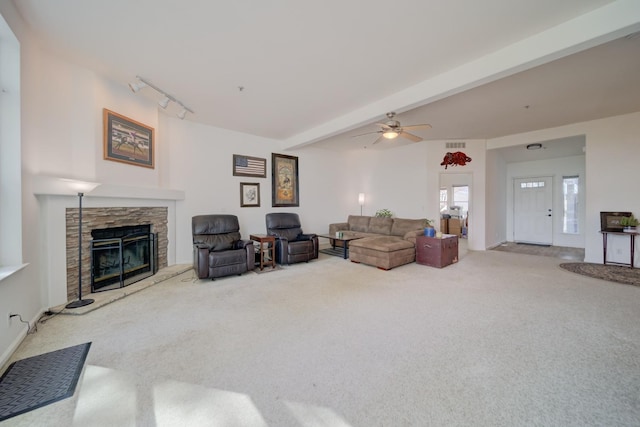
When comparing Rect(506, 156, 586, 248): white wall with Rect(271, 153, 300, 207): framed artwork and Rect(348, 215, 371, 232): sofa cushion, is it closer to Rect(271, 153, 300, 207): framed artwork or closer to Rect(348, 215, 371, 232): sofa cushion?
Rect(348, 215, 371, 232): sofa cushion

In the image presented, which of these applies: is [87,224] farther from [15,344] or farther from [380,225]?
[380,225]

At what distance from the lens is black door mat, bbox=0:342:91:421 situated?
1.56 metres

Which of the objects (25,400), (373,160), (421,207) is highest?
(373,160)

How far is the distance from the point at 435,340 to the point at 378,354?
597 millimetres

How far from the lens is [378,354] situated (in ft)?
6.72

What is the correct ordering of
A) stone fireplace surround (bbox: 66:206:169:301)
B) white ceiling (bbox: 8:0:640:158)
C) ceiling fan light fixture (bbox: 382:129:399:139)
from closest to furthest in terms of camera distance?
white ceiling (bbox: 8:0:640:158) → stone fireplace surround (bbox: 66:206:169:301) → ceiling fan light fixture (bbox: 382:129:399:139)

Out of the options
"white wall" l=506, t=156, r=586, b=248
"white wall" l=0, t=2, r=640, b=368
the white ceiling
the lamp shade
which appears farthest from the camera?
"white wall" l=506, t=156, r=586, b=248

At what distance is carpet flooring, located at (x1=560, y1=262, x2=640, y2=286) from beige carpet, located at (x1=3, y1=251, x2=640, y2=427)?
1.88 ft

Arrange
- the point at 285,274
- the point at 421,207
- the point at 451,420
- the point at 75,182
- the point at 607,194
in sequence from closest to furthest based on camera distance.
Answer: the point at 451,420, the point at 75,182, the point at 285,274, the point at 607,194, the point at 421,207

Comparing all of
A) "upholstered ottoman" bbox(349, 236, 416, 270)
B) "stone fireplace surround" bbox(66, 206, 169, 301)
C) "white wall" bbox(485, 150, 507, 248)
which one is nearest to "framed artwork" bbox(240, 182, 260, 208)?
"stone fireplace surround" bbox(66, 206, 169, 301)

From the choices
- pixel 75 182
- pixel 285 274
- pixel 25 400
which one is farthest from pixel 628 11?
pixel 75 182

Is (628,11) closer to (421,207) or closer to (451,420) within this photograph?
(451,420)

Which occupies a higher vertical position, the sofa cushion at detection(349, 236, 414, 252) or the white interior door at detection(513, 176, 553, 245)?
the white interior door at detection(513, 176, 553, 245)

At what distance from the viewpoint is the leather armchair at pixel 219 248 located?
12.9 feet
